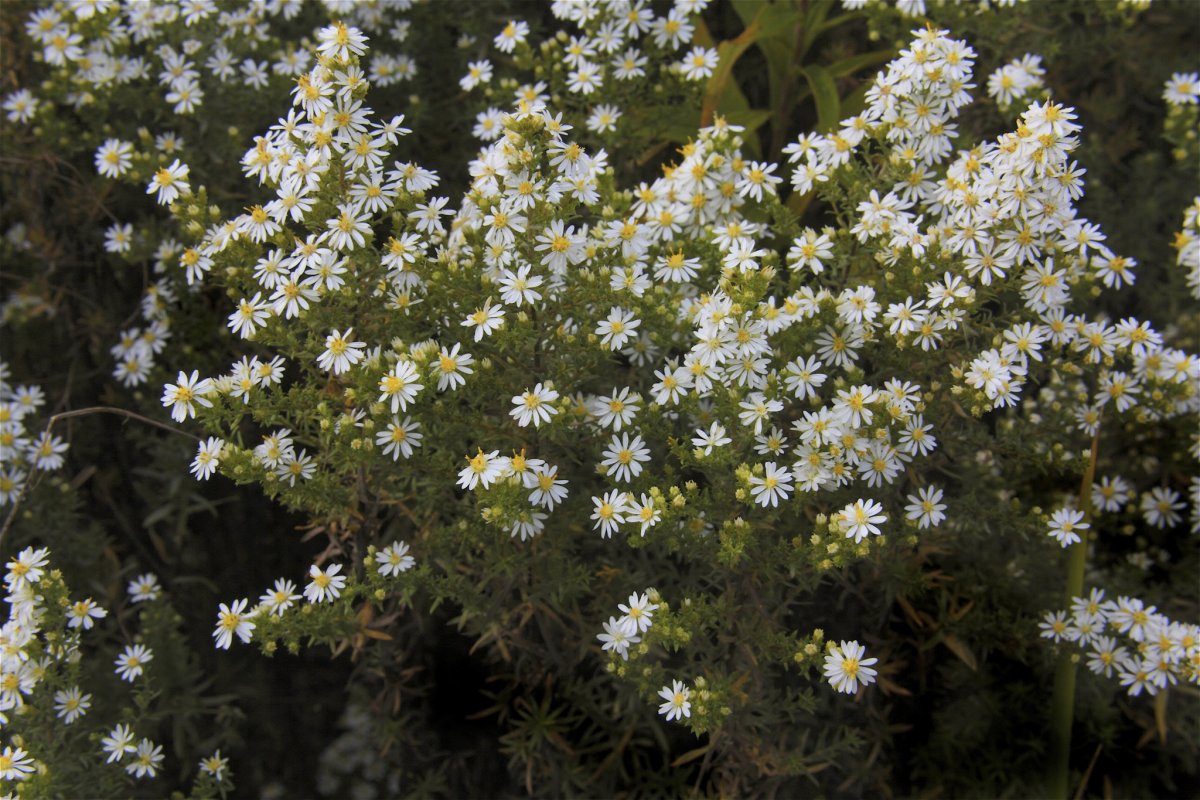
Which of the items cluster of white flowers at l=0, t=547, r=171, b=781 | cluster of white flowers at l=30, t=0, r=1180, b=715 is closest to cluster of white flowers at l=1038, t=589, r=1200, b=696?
cluster of white flowers at l=30, t=0, r=1180, b=715

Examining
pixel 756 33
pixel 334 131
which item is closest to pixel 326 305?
pixel 334 131

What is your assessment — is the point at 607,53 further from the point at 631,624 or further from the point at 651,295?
the point at 631,624

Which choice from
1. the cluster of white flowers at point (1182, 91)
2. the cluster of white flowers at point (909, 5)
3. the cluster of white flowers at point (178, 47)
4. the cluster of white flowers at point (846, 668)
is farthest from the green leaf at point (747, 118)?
the cluster of white flowers at point (846, 668)

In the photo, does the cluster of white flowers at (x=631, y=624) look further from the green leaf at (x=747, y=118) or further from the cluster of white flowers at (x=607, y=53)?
the green leaf at (x=747, y=118)

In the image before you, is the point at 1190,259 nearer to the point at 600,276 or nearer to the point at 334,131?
the point at 600,276

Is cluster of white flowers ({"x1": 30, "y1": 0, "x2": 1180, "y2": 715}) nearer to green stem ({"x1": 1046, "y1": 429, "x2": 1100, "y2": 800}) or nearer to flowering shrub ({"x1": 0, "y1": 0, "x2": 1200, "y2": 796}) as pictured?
flowering shrub ({"x1": 0, "y1": 0, "x2": 1200, "y2": 796})

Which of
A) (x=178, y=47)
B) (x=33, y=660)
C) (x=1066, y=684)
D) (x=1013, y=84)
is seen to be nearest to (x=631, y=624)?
(x=1066, y=684)
